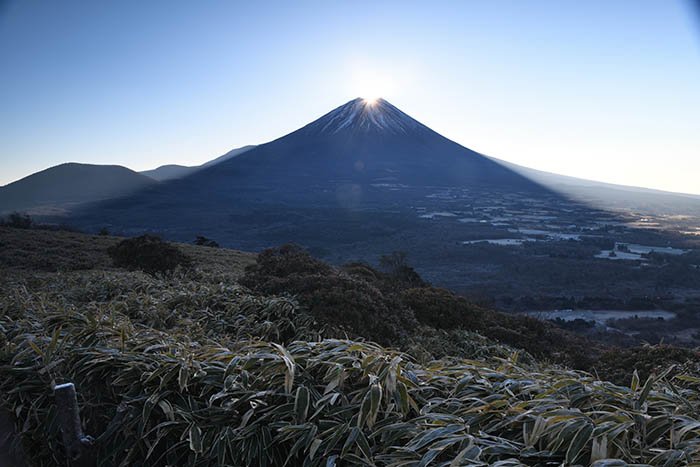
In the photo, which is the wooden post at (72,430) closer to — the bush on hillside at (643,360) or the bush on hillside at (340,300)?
the bush on hillside at (340,300)

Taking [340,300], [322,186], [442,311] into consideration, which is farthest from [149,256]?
[322,186]

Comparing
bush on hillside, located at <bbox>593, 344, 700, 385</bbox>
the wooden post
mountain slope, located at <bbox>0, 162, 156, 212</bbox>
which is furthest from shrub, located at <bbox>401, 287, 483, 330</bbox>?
mountain slope, located at <bbox>0, 162, 156, 212</bbox>

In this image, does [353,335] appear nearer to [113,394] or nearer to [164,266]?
[113,394]

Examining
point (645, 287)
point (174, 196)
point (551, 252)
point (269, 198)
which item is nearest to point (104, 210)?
point (174, 196)

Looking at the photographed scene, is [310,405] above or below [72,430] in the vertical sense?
above

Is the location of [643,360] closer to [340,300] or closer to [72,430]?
[340,300]

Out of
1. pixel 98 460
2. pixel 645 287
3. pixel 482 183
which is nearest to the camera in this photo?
pixel 98 460

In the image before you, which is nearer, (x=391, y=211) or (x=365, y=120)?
(x=391, y=211)

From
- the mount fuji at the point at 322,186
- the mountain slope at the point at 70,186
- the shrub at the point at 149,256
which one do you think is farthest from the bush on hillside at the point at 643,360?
the mountain slope at the point at 70,186
